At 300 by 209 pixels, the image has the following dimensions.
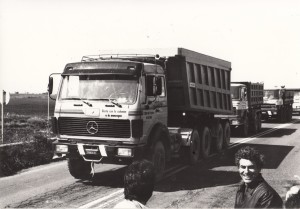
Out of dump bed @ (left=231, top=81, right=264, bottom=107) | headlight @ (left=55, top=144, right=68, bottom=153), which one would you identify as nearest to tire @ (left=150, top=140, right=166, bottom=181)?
headlight @ (left=55, top=144, right=68, bottom=153)

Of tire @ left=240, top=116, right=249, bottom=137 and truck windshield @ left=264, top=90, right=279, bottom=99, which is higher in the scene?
truck windshield @ left=264, top=90, right=279, bottom=99

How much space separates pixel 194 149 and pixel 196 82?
186 centimetres

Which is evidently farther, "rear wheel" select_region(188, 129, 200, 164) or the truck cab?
"rear wheel" select_region(188, 129, 200, 164)

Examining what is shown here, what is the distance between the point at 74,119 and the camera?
8742mm

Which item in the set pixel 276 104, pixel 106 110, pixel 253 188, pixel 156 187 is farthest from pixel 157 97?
pixel 276 104

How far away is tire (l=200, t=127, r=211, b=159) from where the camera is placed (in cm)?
1226

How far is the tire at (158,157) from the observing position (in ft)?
28.9

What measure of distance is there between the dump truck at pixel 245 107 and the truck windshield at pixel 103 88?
1111 centimetres

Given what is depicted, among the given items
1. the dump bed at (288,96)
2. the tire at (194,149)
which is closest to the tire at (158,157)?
the tire at (194,149)

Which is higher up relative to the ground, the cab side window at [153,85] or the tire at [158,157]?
the cab side window at [153,85]

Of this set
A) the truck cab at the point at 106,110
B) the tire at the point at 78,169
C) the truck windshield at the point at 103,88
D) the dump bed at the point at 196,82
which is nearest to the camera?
the truck cab at the point at 106,110

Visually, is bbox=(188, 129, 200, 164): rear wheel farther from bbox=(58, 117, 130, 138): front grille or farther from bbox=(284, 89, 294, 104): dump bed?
bbox=(284, 89, 294, 104): dump bed

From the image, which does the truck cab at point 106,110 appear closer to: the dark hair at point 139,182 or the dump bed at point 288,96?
the dark hair at point 139,182

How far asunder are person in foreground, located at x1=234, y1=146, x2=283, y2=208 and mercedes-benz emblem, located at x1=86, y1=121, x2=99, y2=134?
5245 mm
